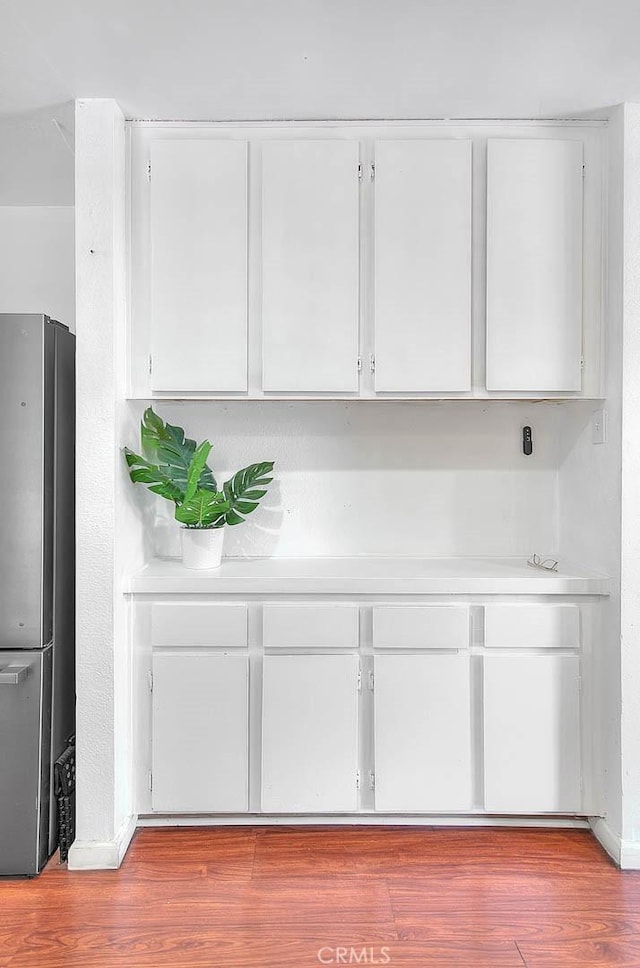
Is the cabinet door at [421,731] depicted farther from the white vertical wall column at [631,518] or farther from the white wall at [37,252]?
the white wall at [37,252]

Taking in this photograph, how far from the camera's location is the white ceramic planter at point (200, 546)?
252cm

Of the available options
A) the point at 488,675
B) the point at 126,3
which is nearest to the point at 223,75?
the point at 126,3

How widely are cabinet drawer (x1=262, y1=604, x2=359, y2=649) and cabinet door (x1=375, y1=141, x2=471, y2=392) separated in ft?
2.63

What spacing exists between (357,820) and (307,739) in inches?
14.4

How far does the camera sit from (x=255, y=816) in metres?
2.47

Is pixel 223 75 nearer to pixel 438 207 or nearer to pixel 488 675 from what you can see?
pixel 438 207

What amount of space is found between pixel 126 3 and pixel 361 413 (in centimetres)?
158

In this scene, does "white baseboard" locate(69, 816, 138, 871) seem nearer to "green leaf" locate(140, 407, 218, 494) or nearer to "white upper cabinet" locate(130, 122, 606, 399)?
"green leaf" locate(140, 407, 218, 494)

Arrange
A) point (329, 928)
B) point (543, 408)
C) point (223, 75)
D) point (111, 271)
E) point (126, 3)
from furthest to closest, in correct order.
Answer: point (543, 408)
point (111, 271)
point (223, 75)
point (329, 928)
point (126, 3)

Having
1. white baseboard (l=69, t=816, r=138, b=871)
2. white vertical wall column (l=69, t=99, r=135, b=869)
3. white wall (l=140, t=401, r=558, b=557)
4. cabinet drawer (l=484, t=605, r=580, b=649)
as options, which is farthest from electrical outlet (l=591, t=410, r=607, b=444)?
white baseboard (l=69, t=816, r=138, b=871)

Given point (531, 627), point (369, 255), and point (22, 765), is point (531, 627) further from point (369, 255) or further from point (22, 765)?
point (22, 765)

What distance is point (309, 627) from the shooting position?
2391 millimetres

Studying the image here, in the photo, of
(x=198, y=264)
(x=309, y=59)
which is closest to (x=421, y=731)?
(x=198, y=264)

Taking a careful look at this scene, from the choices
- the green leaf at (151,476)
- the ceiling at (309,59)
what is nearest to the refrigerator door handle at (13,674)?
the green leaf at (151,476)
